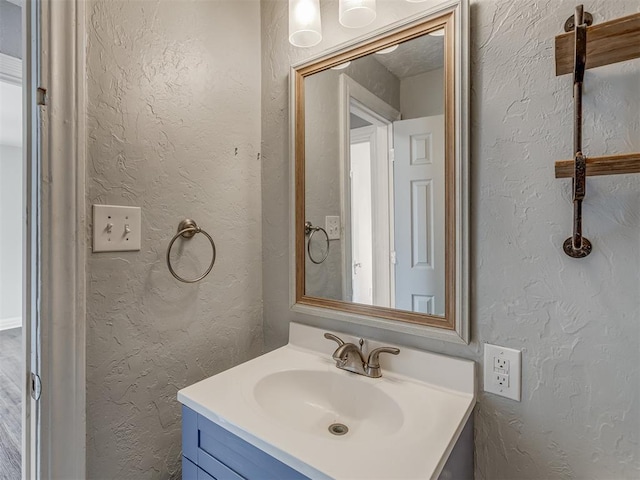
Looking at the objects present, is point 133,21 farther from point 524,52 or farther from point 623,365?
point 623,365

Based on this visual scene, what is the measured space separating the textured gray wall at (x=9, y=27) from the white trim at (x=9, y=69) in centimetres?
2

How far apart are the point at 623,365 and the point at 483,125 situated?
1.90 feet

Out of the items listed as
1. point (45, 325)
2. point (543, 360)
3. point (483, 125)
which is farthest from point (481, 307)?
point (45, 325)

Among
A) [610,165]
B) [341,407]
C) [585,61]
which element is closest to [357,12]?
[585,61]

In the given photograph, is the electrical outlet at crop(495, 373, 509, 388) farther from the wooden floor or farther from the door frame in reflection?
the wooden floor

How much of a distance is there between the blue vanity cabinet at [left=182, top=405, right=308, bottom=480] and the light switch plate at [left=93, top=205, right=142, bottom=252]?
0.44 meters

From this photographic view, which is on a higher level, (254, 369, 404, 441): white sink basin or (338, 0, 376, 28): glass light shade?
(338, 0, 376, 28): glass light shade

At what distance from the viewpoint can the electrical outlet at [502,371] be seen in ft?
2.52

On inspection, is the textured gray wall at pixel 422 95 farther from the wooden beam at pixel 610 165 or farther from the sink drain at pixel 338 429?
the sink drain at pixel 338 429

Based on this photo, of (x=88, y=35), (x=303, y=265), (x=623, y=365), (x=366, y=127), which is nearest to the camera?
(x=623, y=365)

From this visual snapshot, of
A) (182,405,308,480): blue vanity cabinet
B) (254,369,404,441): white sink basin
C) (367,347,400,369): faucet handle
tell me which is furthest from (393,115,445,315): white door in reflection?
(182,405,308,480): blue vanity cabinet

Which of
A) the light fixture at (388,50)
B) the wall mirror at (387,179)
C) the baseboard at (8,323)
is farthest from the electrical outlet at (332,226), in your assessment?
the baseboard at (8,323)

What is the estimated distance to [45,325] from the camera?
2.42 ft

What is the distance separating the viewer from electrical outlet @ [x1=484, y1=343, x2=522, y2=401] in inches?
30.2
